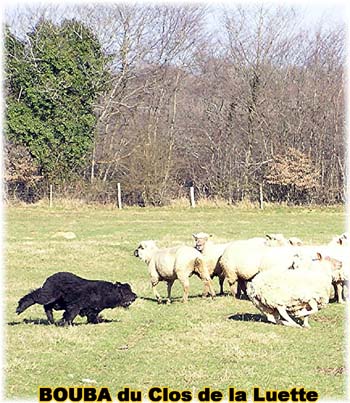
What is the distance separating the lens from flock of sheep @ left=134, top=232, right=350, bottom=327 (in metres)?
10.8

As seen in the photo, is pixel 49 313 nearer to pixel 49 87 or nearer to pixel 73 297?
pixel 73 297

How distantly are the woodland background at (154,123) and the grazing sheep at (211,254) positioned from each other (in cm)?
2514

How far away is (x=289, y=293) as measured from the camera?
10.7 meters

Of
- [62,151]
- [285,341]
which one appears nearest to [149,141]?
[62,151]

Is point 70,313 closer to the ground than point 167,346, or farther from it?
farther from it

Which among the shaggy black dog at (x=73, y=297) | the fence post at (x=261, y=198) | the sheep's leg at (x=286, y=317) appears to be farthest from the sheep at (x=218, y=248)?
the fence post at (x=261, y=198)

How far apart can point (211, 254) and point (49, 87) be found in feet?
91.6

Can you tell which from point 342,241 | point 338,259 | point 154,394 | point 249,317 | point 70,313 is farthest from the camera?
point 342,241

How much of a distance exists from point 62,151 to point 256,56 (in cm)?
1094

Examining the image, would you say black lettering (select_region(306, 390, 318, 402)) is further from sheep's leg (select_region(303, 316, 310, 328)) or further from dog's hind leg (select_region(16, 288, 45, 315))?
dog's hind leg (select_region(16, 288, 45, 315))

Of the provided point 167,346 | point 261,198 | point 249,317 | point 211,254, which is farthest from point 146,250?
point 261,198

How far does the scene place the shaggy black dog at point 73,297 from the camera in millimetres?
11039

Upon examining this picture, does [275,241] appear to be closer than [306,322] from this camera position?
No

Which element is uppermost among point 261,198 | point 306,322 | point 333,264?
point 261,198
